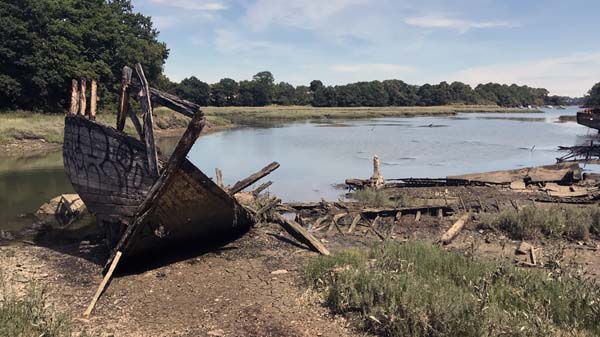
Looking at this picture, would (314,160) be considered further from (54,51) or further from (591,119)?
(591,119)

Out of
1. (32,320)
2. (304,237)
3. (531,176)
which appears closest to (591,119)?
(531,176)

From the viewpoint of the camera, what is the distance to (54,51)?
40.0 m

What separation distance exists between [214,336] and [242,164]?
2243cm

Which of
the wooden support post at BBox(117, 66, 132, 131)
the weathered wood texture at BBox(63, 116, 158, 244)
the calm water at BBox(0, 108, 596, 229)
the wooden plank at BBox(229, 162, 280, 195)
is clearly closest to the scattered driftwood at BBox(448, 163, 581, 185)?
the calm water at BBox(0, 108, 596, 229)

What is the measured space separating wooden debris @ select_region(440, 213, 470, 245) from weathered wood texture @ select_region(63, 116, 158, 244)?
274 inches

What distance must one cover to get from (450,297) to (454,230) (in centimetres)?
598

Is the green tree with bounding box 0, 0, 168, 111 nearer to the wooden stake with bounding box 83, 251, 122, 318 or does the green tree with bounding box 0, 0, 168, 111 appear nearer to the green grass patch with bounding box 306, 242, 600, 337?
the wooden stake with bounding box 83, 251, 122, 318

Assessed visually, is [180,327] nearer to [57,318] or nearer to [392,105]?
[57,318]

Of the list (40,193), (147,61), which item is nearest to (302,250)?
(40,193)

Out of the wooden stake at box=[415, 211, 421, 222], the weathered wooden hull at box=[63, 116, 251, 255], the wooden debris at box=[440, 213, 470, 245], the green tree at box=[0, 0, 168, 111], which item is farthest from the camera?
the green tree at box=[0, 0, 168, 111]

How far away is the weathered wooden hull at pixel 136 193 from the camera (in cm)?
780

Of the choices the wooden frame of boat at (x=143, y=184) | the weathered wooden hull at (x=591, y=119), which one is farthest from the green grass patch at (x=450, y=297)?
the weathered wooden hull at (x=591, y=119)

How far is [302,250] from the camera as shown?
9742mm

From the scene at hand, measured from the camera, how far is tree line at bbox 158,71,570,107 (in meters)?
116
